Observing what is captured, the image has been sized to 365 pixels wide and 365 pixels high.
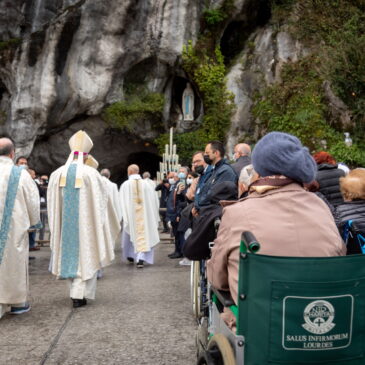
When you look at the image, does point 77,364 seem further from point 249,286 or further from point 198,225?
point 249,286

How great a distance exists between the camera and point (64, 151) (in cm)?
2434

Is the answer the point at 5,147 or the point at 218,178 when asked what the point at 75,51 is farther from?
the point at 218,178

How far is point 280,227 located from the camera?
2289 millimetres

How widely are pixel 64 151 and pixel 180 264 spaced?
54.6 ft

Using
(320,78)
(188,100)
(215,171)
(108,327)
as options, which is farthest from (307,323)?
(188,100)

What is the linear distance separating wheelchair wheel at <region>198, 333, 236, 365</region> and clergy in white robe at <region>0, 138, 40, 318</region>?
329 centimetres

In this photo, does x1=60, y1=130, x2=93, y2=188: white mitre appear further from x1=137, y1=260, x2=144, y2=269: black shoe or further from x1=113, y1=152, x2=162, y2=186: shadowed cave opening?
x1=113, y1=152, x2=162, y2=186: shadowed cave opening

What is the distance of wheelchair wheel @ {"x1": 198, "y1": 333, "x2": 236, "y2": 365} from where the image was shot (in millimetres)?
2242

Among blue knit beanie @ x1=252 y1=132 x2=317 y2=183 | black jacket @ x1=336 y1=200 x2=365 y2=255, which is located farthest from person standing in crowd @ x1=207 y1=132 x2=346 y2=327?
black jacket @ x1=336 y1=200 x2=365 y2=255

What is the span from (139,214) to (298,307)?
24.9 feet

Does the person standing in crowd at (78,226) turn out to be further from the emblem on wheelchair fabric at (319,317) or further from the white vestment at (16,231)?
the emblem on wheelchair fabric at (319,317)

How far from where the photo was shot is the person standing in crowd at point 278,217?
2.28m

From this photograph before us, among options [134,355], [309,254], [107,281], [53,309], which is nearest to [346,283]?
[309,254]

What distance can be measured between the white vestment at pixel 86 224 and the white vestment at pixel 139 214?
2.79 metres
